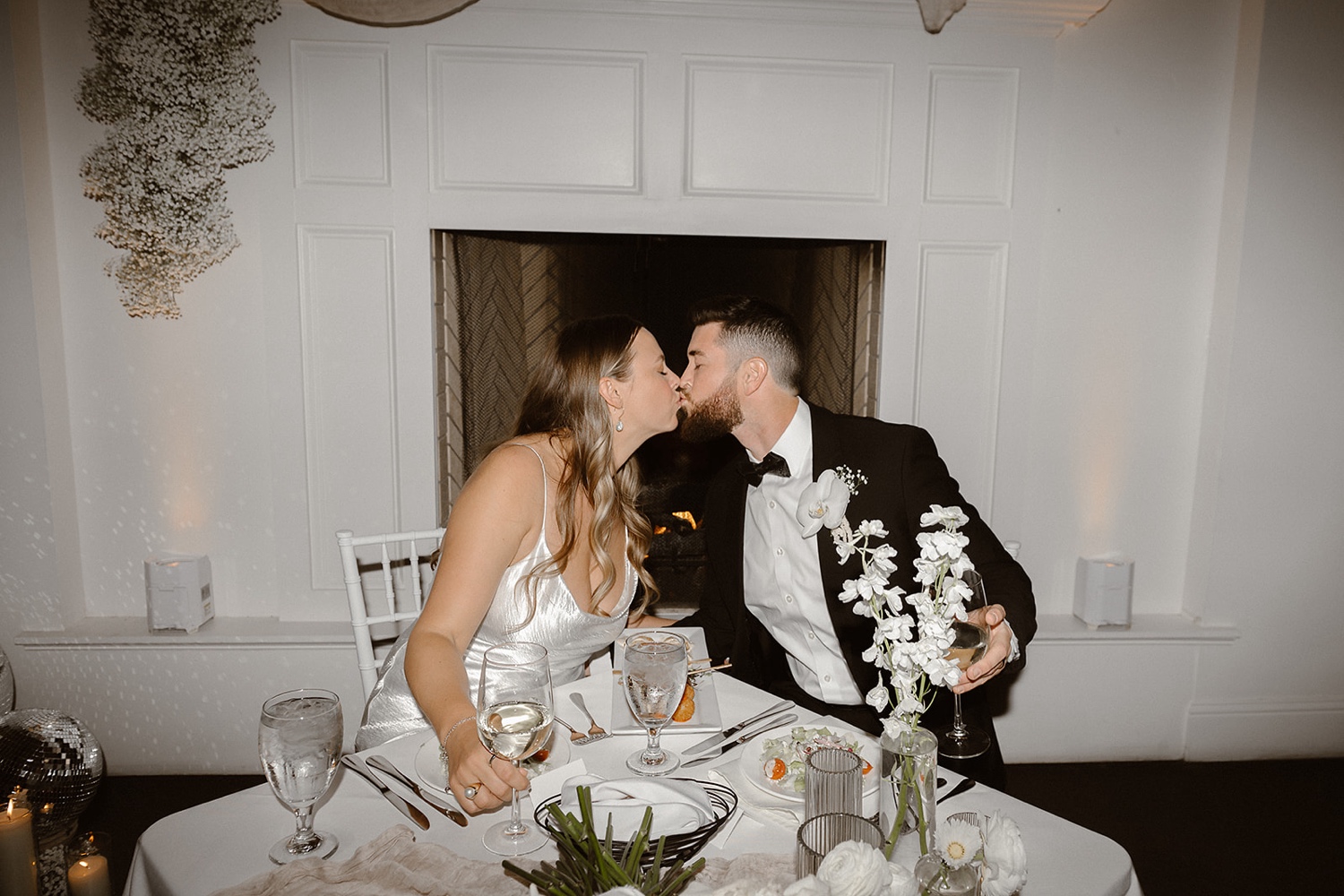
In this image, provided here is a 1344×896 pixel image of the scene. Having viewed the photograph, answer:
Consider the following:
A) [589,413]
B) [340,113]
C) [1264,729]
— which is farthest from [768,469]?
[1264,729]

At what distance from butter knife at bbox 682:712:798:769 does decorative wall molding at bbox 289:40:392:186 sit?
7.55 feet

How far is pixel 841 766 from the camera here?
0.99m

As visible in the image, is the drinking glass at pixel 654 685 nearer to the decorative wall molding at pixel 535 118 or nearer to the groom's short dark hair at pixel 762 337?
the groom's short dark hair at pixel 762 337

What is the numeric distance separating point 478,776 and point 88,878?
4.20ft

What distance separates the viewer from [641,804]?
1011 millimetres

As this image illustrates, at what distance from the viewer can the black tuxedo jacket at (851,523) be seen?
1.95 m

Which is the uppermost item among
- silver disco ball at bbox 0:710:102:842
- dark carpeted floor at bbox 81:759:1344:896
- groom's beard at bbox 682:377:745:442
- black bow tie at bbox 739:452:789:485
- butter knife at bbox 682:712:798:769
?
groom's beard at bbox 682:377:745:442

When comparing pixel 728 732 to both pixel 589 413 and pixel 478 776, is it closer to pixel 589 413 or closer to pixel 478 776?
pixel 478 776

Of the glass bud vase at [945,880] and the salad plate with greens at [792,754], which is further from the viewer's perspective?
the salad plate with greens at [792,754]

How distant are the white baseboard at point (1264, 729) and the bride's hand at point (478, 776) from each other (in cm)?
302

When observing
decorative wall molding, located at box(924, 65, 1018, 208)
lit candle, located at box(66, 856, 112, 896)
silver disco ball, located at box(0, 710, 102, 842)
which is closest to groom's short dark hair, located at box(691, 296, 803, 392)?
decorative wall molding, located at box(924, 65, 1018, 208)

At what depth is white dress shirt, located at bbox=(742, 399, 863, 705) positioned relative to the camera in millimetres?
2061

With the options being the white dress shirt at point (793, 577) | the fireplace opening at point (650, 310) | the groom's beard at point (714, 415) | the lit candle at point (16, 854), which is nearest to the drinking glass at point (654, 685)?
the white dress shirt at point (793, 577)

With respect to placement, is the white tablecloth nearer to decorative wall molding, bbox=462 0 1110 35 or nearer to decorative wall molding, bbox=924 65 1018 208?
decorative wall molding, bbox=924 65 1018 208
